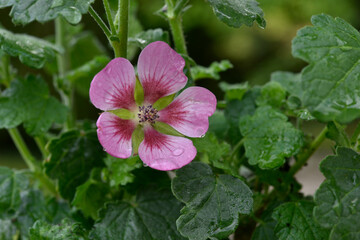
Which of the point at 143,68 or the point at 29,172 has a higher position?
the point at 143,68

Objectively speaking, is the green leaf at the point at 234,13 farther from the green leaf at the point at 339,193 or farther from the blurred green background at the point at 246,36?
the blurred green background at the point at 246,36

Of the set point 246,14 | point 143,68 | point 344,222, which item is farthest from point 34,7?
point 344,222

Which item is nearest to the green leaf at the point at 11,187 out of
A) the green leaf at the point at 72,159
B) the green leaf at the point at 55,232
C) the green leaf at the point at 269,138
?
the green leaf at the point at 72,159

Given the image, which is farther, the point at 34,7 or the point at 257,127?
the point at 257,127

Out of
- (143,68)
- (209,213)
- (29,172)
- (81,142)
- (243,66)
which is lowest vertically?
(243,66)

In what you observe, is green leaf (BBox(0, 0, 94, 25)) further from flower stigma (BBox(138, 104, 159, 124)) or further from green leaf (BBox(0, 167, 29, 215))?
green leaf (BBox(0, 167, 29, 215))

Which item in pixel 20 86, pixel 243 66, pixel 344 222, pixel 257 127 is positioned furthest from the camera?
pixel 243 66

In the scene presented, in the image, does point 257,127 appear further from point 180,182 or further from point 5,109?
point 5,109
